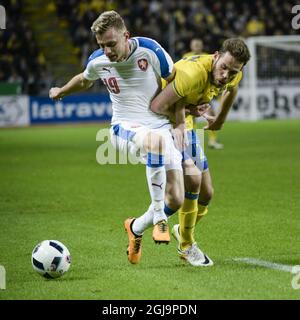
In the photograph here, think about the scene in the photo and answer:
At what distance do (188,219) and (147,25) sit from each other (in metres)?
24.0

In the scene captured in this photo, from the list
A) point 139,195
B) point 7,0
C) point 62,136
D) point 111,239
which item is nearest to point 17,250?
point 111,239

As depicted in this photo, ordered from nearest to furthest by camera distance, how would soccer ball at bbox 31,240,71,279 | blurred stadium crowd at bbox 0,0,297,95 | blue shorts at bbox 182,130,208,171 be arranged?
soccer ball at bbox 31,240,71,279 → blue shorts at bbox 182,130,208,171 → blurred stadium crowd at bbox 0,0,297,95

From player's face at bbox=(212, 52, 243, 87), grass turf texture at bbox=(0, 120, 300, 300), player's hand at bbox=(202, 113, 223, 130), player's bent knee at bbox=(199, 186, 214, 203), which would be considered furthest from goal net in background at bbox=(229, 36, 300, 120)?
player's face at bbox=(212, 52, 243, 87)

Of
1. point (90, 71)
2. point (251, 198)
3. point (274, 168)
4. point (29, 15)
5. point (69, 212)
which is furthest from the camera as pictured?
point (29, 15)

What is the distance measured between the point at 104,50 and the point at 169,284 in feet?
6.83

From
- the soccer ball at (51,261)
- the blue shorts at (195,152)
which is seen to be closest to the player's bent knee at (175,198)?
the blue shorts at (195,152)

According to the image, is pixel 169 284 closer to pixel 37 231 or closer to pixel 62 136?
pixel 37 231

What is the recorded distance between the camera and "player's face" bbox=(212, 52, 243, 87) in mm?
6980

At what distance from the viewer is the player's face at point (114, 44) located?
7043 mm

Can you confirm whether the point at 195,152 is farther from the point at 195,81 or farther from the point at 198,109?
the point at 195,81

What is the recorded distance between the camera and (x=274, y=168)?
49.4 ft

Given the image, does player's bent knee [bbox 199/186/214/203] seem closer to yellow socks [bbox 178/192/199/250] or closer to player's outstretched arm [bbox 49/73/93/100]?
yellow socks [bbox 178/192/199/250]

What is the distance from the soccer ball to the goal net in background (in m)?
21.8

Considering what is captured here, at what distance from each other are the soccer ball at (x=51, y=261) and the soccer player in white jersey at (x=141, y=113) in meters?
0.72
